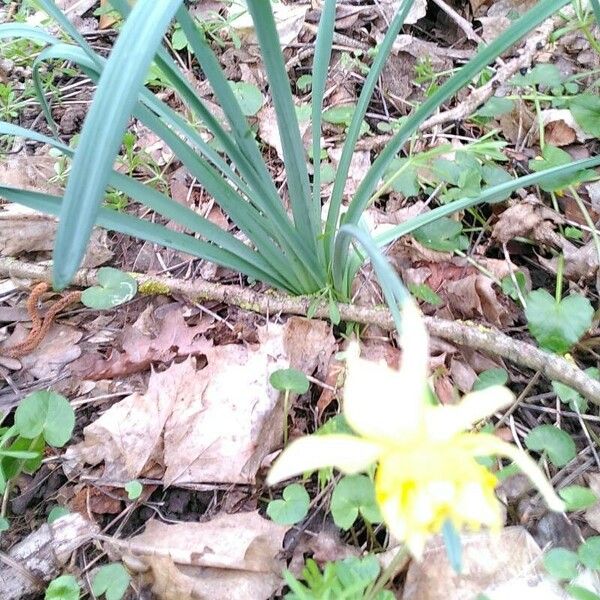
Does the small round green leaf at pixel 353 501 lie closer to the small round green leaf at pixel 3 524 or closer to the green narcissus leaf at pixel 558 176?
the small round green leaf at pixel 3 524

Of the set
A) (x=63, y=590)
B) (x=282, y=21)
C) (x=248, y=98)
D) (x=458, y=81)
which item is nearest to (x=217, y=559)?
(x=63, y=590)

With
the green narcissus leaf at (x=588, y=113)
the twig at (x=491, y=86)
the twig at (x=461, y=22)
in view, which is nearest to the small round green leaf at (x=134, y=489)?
the twig at (x=491, y=86)

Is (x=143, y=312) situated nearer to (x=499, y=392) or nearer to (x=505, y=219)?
(x=505, y=219)

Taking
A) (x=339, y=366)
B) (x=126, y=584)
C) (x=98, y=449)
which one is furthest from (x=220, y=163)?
(x=126, y=584)

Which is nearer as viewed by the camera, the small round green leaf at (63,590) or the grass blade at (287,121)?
the grass blade at (287,121)

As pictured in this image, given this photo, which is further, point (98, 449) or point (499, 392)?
point (98, 449)
